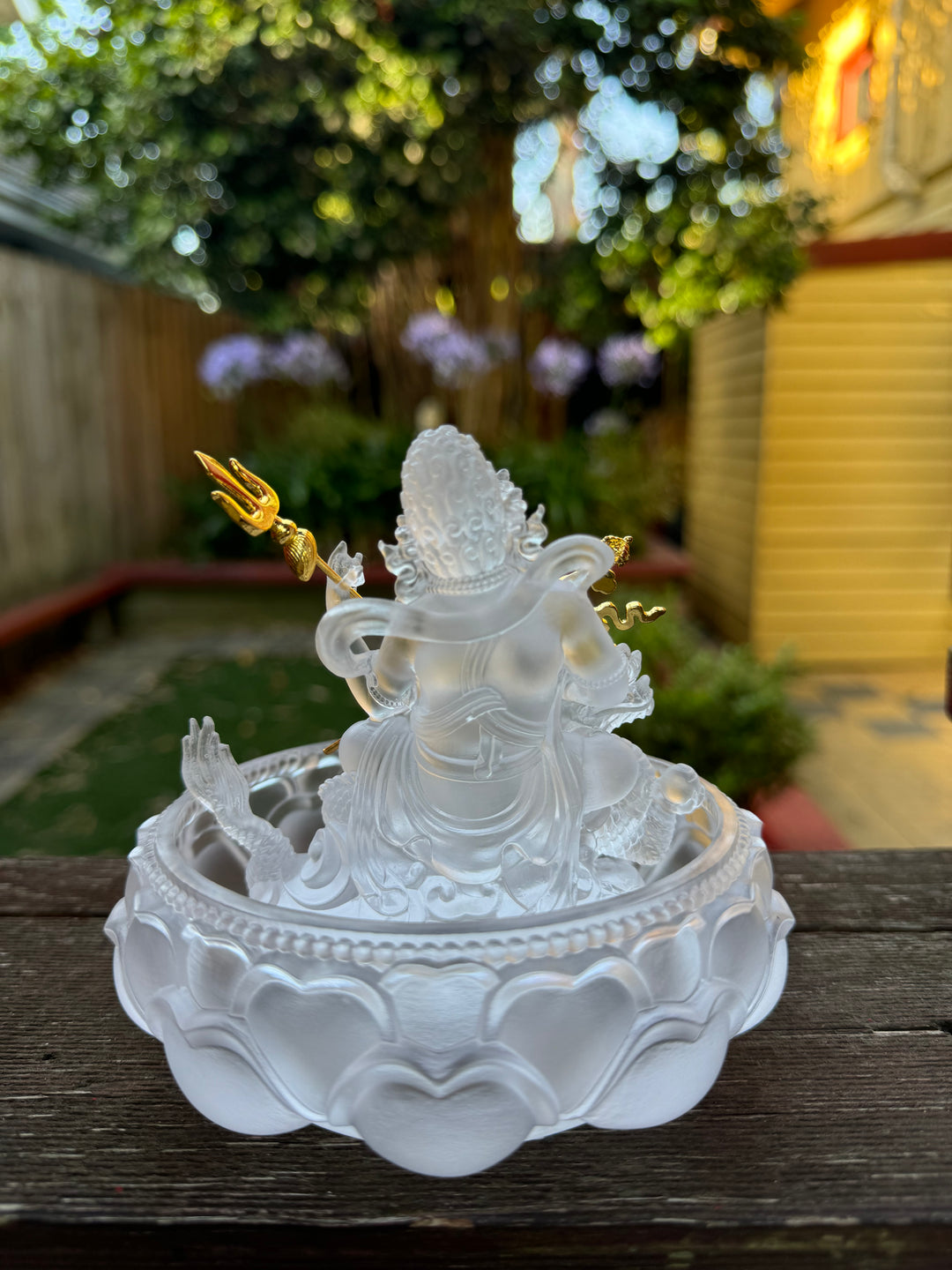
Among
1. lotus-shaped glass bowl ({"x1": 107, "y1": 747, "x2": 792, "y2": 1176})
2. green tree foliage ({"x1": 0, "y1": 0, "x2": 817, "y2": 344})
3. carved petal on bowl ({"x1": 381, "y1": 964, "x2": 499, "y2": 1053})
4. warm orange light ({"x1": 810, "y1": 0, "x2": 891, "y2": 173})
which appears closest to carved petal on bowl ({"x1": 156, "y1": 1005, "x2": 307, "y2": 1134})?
lotus-shaped glass bowl ({"x1": 107, "y1": 747, "x2": 792, "y2": 1176})

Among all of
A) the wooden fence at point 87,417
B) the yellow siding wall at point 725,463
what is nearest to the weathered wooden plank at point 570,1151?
the wooden fence at point 87,417

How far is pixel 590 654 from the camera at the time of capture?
0.73 metres

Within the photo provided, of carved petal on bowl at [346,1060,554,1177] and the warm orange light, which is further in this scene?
the warm orange light

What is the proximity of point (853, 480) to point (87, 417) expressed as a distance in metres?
3.77

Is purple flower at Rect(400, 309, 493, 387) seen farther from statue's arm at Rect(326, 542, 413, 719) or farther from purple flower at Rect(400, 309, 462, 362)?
statue's arm at Rect(326, 542, 413, 719)

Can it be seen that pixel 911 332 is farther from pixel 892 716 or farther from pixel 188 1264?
pixel 188 1264

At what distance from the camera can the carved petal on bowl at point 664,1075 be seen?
0.61 m

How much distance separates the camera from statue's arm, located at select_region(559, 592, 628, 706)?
0.72m

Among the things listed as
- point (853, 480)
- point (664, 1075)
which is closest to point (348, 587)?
point (664, 1075)

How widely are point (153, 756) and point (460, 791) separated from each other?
2.88m

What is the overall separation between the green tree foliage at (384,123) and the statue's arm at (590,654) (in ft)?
12.6

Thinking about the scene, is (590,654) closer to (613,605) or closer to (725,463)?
(613,605)

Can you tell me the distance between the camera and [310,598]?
492 cm

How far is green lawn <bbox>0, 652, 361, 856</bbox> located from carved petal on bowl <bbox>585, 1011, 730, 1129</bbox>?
214 cm
